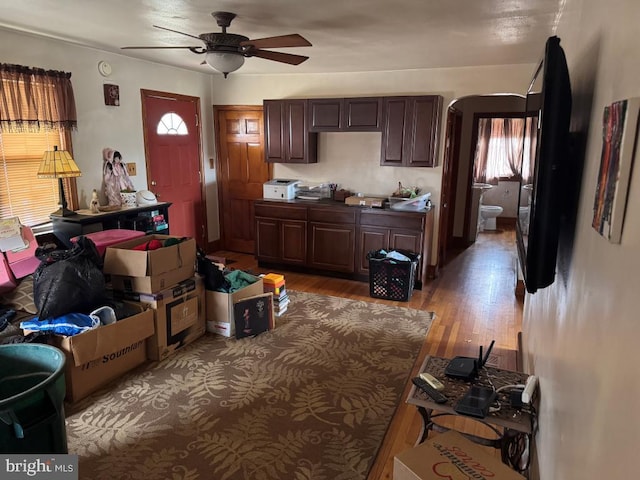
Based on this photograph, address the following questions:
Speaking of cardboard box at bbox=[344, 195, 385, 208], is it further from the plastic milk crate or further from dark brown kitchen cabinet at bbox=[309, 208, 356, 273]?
the plastic milk crate

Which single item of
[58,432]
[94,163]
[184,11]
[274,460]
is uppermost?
[184,11]

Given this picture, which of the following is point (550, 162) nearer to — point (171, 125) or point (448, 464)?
point (448, 464)

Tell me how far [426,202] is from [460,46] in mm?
1694

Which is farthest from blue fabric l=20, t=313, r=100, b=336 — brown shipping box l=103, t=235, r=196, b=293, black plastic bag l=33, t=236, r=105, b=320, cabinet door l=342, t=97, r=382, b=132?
cabinet door l=342, t=97, r=382, b=132

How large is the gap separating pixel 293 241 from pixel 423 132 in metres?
1.94

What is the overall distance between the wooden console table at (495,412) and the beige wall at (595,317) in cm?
10

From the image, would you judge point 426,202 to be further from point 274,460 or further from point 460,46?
point 274,460

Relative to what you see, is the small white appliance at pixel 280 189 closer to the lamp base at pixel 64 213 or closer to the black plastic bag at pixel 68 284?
the lamp base at pixel 64 213

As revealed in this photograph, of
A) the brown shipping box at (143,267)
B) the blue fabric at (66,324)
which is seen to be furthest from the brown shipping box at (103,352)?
the brown shipping box at (143,267)

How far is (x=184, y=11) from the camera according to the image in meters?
2.89

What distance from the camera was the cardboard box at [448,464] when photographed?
1.42m

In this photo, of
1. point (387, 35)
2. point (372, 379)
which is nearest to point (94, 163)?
point (387, 35)

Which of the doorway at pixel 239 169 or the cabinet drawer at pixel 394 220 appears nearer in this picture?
the cabinet drawer at pixel 394 220

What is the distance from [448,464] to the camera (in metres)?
1.47
